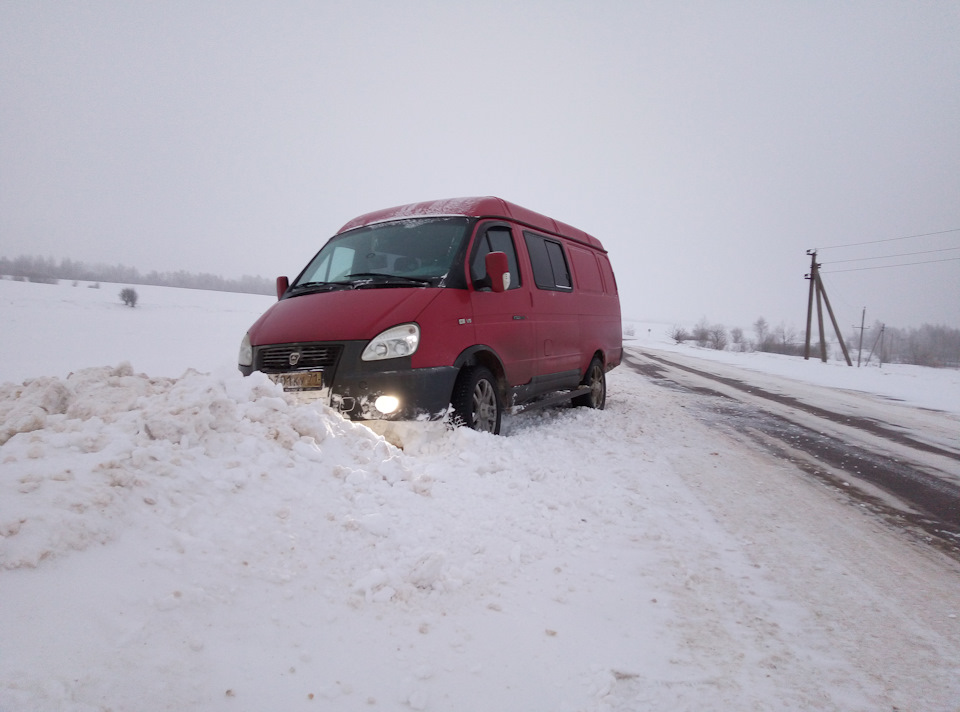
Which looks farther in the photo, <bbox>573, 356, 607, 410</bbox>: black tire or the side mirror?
<bbox>573, 356, 607, 410</bbox>: black tire

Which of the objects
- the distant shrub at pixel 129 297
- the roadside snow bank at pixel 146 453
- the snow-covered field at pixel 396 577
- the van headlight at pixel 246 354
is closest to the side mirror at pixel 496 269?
the snow-covered field at pixel 396 577

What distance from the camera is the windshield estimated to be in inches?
178

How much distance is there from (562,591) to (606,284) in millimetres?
6481

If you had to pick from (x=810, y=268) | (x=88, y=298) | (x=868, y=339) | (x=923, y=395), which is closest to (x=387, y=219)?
(x=923, y=395)

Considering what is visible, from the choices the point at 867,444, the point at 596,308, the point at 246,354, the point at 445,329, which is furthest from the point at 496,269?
the point at 867,444

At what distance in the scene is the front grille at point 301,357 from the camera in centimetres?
388

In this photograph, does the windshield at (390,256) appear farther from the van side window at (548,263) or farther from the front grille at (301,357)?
the van side window at (548,263)

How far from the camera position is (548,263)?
6.15 metres

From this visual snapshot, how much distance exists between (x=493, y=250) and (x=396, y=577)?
3.54 meters

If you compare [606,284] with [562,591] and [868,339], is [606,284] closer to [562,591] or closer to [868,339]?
[562,591]

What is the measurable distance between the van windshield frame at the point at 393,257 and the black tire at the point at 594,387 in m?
3.21

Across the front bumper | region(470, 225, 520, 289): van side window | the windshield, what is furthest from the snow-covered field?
region(470, 225, 520, 289): van side window

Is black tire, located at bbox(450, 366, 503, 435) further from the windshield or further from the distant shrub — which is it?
the distant shrub

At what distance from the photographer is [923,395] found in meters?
11.2
